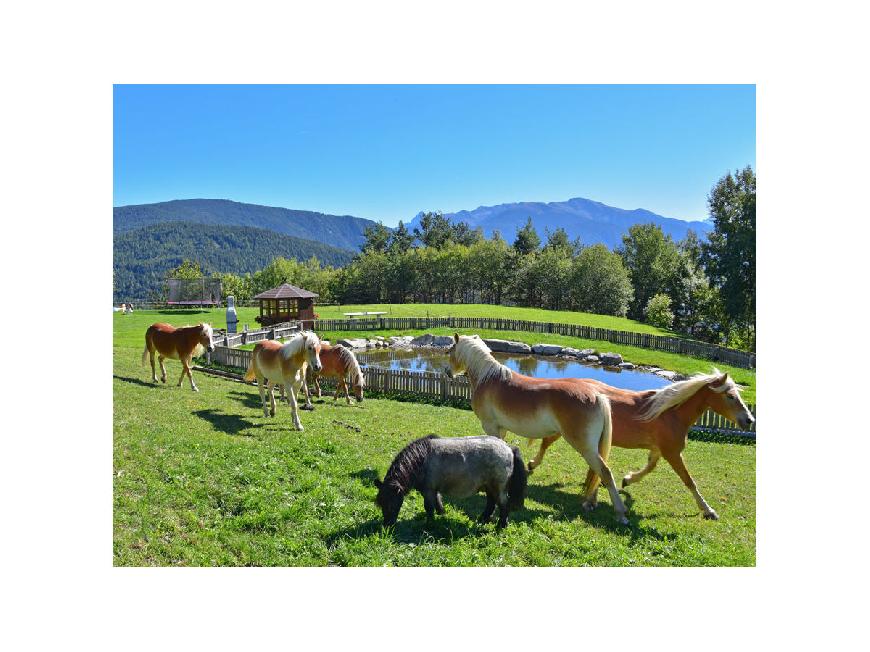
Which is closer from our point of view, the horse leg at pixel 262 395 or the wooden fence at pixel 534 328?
the horse leg at pixel 262 395

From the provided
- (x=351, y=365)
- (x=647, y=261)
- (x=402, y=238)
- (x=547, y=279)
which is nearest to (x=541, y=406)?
(x=351, y=365)

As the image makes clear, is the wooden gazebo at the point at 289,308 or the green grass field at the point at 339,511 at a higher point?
the wooden gazebo at the point at 289,308

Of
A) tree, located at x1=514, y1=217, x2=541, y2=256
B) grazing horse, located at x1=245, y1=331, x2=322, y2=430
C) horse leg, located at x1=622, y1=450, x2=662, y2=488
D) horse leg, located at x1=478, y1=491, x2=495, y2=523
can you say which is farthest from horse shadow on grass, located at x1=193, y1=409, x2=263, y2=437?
tree, located at x1=514, y1=217, x2=541, y2=256

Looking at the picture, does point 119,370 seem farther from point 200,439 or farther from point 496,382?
point 496,382

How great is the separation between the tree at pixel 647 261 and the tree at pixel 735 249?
22772mm

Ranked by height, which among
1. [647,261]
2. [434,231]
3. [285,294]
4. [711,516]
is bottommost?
[711,516]

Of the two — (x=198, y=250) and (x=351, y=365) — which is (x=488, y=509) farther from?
(x=198, y=250)

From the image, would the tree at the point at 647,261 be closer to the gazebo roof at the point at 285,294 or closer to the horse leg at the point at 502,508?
the gazebo roof at the point at 285,294

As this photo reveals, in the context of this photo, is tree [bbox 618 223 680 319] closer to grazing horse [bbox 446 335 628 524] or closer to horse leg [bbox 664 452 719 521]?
horse leg [bbox 664 452 719 521]

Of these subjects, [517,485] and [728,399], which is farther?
[728,399]

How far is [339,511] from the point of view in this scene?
17.6ft

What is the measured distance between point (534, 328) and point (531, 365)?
9.39 metres

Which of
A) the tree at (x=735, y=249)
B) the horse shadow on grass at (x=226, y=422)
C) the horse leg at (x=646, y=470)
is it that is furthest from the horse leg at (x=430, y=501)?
the tree at (x=735, y=249)

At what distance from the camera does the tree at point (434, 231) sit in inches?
3163
